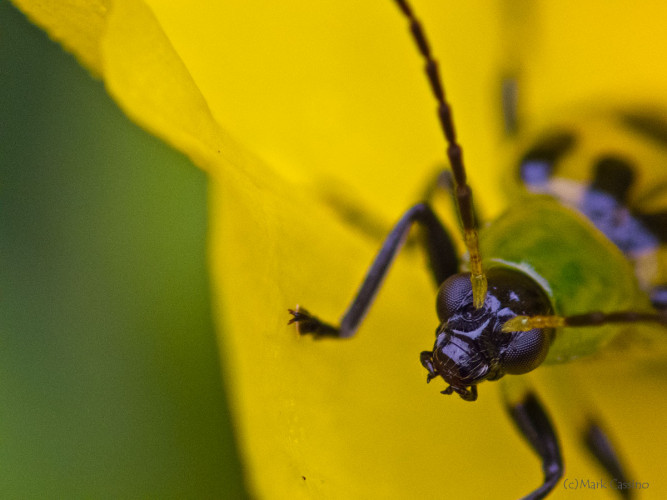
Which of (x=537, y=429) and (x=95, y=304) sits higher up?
(x=95, y=304)

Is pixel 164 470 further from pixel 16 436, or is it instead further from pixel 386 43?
pixel 386 43

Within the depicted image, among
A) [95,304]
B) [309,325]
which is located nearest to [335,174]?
[309,325]

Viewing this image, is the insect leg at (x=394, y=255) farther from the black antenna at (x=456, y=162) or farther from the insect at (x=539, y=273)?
the black antenna at (x=456, y=162)

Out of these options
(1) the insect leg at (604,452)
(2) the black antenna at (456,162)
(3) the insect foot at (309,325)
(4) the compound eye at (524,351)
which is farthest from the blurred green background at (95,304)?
(1) the insect leg at (604,452)

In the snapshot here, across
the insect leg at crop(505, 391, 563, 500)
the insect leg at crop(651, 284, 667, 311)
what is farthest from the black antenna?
the insect leg at crop(651, 284, 667, 311)

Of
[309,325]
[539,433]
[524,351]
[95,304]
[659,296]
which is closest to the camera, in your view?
[95,304]

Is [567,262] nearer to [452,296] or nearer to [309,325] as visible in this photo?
[452,296]

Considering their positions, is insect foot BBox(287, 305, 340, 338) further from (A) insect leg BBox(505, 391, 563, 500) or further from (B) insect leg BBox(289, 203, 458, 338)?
(A) insect leg BBox(505, 391, 563, 500)
